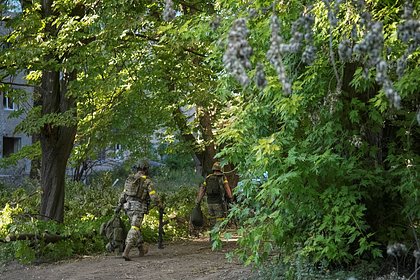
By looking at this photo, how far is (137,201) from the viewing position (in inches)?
482

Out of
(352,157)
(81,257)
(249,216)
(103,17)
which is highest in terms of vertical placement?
(103,17)

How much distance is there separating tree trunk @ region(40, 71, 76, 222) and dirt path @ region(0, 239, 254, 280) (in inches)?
82.0

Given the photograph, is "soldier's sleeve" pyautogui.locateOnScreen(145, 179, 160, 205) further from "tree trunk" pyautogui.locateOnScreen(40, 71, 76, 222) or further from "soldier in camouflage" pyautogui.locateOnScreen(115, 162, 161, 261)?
"tree trunk" pyautogui.locateOnScreen(40, 71, 76, 222)

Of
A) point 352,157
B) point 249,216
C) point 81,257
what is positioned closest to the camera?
point 352,157

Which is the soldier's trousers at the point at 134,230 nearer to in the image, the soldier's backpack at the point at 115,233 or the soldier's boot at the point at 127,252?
the soldier's boot at the point at 127,252

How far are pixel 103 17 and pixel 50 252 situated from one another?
494 cm

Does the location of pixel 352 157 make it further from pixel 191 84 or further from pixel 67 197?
pixel 67 197

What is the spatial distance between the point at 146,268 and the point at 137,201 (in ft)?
5.09

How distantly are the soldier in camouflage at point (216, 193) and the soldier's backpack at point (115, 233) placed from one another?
229cm

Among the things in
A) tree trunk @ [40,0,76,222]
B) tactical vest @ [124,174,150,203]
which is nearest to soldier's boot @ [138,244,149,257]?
tactical vest @ [124,174,150,203]

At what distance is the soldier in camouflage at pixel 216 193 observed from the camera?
14259 millimetres

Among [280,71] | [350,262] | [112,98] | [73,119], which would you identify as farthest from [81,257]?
[280,71]

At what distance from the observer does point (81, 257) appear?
13102 mm

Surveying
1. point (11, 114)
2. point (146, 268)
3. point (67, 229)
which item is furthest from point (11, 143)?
point (146, 268)
